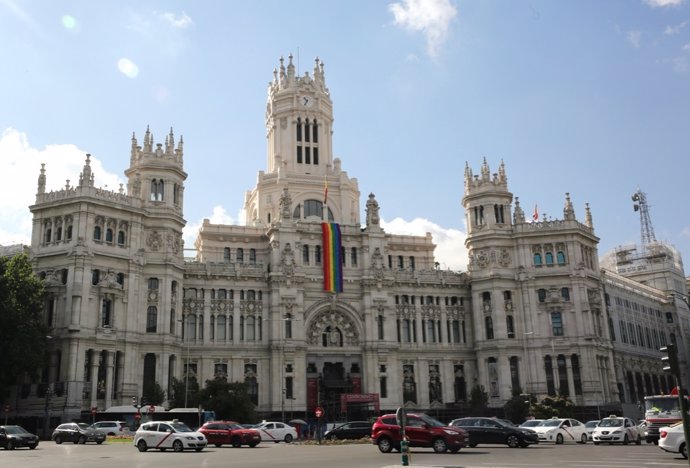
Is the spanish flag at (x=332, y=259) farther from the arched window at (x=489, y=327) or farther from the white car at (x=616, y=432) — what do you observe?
the white car at (x=616, y=432)

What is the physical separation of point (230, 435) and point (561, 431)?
21945 millimetres

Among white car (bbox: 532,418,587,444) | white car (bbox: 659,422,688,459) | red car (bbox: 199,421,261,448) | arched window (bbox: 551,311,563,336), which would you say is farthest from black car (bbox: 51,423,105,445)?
arched window (bbox: 551,311,563,336)

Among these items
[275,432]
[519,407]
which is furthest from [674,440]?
[519,407]

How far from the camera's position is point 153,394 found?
67938 millimetres

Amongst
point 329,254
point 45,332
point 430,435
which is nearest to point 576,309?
point 329,254

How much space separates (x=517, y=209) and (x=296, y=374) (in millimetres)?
35115

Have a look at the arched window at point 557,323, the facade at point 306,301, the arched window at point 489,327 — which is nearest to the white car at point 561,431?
the facade at point 306,301

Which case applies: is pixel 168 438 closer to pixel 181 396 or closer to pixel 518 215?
pixel 181 396

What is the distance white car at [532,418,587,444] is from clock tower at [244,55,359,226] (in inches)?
1846

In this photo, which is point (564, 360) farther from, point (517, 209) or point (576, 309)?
point (517, 209)

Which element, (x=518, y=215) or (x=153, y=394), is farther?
(x=518, y=215)

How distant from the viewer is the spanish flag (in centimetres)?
8350

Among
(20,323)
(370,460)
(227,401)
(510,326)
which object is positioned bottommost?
(370,460)

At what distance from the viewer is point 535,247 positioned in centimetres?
8731
